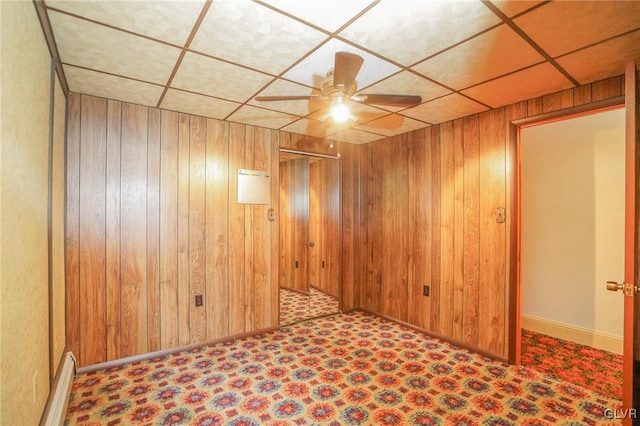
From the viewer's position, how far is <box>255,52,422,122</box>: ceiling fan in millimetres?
1729

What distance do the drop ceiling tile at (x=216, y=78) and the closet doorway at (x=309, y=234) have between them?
83.3 inches

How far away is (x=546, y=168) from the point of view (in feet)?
11.8

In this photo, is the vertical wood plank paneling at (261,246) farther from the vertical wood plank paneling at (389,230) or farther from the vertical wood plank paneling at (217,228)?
the vertical wood plank paneling at (389,230)

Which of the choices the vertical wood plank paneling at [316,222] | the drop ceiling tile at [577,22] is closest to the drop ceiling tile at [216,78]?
the drop ceiling tile at [577,22]

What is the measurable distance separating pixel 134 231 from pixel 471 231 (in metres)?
3.40

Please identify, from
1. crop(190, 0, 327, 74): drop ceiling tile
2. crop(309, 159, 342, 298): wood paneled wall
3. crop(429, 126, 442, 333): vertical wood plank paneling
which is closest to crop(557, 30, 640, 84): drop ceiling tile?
crop(429, 126, 442, 333): vertical wood plank paneling

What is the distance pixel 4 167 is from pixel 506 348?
148 inches

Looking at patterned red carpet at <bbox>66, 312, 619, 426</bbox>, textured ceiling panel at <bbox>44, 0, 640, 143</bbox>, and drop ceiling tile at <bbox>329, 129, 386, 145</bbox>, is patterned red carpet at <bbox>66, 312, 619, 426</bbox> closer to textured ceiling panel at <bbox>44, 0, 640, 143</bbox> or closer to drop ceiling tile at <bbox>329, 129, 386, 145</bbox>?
textured ceiling panel at <bbox>44, 0, 640, 143</bbox>

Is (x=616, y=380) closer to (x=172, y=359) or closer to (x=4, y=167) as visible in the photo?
(x=172, y=359)

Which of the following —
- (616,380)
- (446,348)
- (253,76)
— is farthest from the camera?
(446,348)

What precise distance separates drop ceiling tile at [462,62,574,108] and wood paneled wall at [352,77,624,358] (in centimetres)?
14

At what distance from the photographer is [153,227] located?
2.95 m

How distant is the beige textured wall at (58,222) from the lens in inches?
82.9

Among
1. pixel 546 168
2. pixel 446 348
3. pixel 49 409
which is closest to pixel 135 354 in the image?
pixel 49 409
